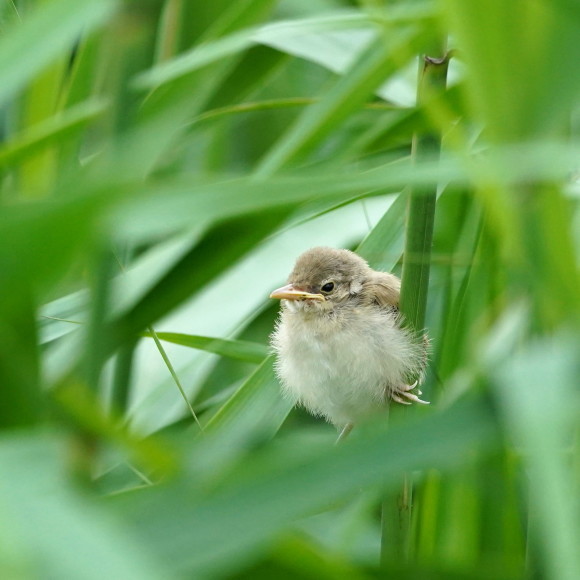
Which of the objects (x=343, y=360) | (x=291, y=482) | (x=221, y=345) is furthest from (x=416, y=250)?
(x=343, y=360)

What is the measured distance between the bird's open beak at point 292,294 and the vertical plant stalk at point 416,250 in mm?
682

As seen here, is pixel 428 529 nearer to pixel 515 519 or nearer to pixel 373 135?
pixel 515 519

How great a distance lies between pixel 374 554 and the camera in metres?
1.54

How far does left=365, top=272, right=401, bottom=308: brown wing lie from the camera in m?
2.21

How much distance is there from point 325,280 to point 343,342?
20 centimetres

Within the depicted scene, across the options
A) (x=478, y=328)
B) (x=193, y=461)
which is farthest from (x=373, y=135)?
(x=193, y=461)

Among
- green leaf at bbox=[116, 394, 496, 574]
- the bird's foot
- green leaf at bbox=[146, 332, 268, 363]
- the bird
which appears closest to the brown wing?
the bird

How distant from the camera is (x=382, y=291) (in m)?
2.22

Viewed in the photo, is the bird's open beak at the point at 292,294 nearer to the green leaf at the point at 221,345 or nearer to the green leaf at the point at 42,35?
the green leaf at the point at 221,345

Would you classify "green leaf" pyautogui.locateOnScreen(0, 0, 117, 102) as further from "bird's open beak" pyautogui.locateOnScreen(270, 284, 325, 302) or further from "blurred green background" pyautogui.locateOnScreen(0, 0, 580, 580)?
"bird's open beak" pyautogui.locateOnScreen(270, 284, 325, 302)

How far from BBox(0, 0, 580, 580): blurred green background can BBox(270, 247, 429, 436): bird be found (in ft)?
0.94

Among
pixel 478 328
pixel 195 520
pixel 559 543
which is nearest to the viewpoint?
pixel 559 543

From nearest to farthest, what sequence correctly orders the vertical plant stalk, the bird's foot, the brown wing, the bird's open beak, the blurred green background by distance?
1. the blurred green background
2. the vertical plant stalk
3. the bird's foot
4. the bird's open beak
5. the brown wing

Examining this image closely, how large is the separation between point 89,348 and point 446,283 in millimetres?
922
